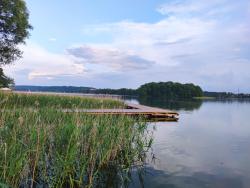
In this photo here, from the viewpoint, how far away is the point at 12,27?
82.6 feet

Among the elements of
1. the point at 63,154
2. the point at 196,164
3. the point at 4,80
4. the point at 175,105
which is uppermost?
the point at 4,80

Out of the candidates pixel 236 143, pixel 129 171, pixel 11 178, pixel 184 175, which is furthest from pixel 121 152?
pixel 236 143

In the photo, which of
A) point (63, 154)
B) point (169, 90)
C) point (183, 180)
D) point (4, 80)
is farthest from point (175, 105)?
point (169, 90)

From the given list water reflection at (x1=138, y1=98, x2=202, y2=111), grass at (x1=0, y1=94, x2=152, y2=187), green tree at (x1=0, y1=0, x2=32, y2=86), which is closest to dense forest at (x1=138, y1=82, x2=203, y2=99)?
water reflection at (x1=138, y1=98, x2=202, y2=111)

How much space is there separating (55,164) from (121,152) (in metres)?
3.50

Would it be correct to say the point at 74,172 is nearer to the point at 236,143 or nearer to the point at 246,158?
the point at 246,158

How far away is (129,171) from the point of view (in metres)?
8.88

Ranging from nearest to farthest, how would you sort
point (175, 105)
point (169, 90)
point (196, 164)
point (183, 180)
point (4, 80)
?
point (183, 180)
point (196, 164)
point (4, 80)
point (175, 105)
point (169, 90)

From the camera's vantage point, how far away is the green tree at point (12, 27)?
2477cm

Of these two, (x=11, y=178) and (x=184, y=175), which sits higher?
→ (x=11, y=178)

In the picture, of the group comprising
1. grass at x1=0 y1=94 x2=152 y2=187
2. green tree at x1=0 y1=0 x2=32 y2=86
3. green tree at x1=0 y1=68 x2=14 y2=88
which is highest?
green tree at x1=0 y1=0 x2=32 y2=86

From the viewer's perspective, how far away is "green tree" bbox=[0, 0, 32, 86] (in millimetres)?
24766

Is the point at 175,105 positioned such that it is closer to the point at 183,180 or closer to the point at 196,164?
the point at 196,164

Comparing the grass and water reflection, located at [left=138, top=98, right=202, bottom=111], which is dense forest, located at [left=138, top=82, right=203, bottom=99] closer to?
water reflection, located at [left=138, top=98, right=202, bottom=111]
